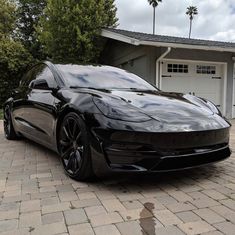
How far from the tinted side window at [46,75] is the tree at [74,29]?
8.58 meters

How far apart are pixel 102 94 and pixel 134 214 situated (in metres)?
1.31

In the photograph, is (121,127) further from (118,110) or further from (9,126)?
(9,126)

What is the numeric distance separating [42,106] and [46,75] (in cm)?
49

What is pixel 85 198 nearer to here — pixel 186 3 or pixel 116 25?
pixel 116 25

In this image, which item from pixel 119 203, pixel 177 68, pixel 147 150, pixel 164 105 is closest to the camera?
pixel 119 203

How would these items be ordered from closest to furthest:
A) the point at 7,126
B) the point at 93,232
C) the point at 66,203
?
the point at 93,232
the point at 66,203
the point at 7,126

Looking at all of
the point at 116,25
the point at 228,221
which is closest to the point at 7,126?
the point at 228,221

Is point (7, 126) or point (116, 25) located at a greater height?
point (116, 25)

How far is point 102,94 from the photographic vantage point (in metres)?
3.27

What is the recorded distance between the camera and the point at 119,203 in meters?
2.66

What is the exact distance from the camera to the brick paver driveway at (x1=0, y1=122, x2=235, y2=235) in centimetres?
221

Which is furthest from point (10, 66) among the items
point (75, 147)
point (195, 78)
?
point (75, 147)

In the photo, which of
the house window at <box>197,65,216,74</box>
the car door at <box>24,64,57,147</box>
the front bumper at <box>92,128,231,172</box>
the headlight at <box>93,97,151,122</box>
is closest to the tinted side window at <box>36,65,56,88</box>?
the car door at <box>24,64,57,147</box>

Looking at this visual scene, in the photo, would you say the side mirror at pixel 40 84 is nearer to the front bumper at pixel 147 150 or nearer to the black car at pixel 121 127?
the black car at pixel 121 127
